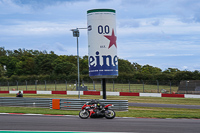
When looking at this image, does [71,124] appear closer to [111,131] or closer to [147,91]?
[111,131]

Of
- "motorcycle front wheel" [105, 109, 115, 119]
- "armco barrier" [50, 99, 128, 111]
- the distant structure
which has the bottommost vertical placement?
"motorcycle front wheel" [105, 109, 115, 119]

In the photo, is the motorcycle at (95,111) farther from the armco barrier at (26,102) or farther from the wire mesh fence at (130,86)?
the wire mesh fence at (130,86)

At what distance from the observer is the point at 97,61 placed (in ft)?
69.8

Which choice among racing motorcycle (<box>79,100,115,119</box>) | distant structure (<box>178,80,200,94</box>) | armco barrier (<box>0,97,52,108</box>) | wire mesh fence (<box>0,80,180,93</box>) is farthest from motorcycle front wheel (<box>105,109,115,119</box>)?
wire mesh fence (<box>0,80,180,93</box>)

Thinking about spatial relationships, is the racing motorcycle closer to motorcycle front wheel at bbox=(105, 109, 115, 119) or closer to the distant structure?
motorcycle front wheel at bbox=(105, 109, 115, 119)

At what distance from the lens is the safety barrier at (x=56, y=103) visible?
21.7 metres

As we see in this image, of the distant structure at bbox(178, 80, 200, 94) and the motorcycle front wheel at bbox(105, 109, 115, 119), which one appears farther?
the distant structure at bbox(178, 80, 200, 94)

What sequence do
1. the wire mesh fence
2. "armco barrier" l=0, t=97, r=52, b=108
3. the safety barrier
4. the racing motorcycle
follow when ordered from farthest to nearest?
the wire mesh fence → "armco barrier" l=0, t=97, r=52, b=108 → the safety barrier → the racing motorcycle

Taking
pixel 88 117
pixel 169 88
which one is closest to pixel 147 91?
pixel 169 88

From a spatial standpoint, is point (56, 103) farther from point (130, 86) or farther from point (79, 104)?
point (130, 86)

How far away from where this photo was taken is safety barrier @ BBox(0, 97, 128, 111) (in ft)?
71.2

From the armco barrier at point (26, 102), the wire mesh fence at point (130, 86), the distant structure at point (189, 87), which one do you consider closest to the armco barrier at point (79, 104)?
the armco barrier at point (26, 102)

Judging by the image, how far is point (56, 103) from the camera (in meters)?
22.8

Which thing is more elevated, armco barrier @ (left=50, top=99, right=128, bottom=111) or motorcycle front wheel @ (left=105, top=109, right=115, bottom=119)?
armco barrier @ (left=50, top=99, right=128, bottom=111)
